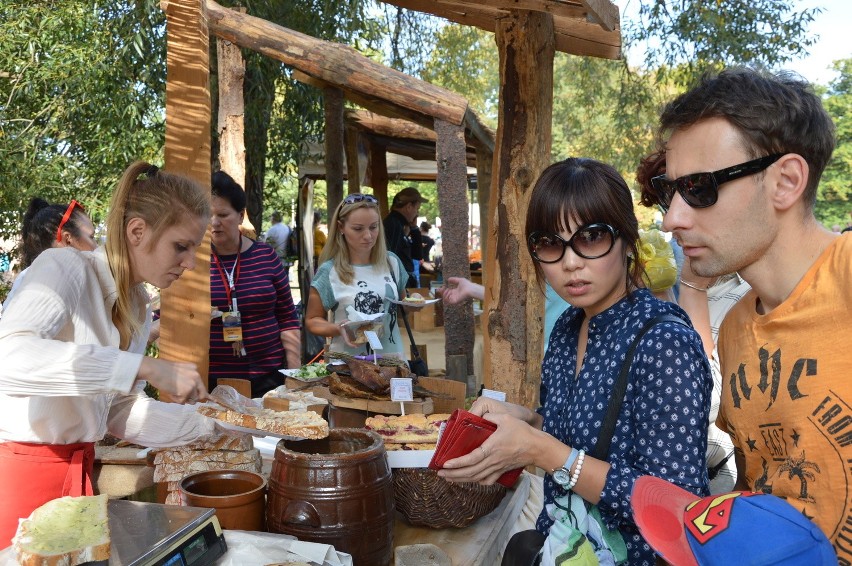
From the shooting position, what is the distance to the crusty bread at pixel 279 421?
7.00 ft

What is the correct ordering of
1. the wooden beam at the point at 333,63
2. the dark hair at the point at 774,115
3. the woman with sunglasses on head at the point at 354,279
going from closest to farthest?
1. the dark hair at the point at 774,115
2. the woman with sunglasses on head at the point at 354,279
3. the wooden beam at the point at 333,63

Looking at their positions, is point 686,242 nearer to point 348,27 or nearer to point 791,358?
point 791,358

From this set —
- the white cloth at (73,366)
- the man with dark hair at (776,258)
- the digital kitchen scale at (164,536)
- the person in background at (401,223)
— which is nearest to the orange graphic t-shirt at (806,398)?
the man with dark hair at (776,258)

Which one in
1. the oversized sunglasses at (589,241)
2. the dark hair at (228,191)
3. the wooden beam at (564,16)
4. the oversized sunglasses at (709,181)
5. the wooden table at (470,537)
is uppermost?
the wooden beam at (564,16)

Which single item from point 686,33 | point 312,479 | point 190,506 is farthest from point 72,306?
point 686,33

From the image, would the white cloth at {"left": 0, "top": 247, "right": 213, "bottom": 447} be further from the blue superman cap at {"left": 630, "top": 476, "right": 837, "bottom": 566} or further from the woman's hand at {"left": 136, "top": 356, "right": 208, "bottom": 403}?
the blue superman cap at {"left": 630, "top": 476, "right": 837, "bottom": 566}

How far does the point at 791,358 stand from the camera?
145 cm

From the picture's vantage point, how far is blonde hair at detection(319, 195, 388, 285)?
4.79 metres

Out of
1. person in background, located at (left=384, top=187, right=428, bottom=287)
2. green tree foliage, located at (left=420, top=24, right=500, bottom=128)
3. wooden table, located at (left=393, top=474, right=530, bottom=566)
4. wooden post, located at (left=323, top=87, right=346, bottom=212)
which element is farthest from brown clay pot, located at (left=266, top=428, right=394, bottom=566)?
green tree foliage, located at (left=420, top=24, right=500, bottom=128)

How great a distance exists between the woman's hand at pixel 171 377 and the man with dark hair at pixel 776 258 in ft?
4.39

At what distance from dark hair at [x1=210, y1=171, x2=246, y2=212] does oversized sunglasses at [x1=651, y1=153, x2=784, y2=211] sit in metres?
3.23

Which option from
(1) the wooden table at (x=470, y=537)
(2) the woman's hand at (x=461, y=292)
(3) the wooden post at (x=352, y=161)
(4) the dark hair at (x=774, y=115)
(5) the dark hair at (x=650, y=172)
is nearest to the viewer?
(4) the dark hair at (x=774, y=115)

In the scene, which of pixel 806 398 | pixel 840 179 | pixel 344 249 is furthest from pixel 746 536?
pixel 840 179

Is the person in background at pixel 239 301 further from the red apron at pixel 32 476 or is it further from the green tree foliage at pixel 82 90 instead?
the green tree foliage at pixel 82 90
